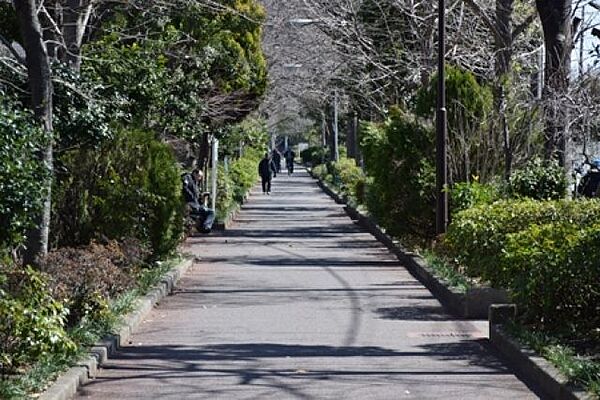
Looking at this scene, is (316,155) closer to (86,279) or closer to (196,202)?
(196,202)

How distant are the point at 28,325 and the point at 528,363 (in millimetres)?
4389

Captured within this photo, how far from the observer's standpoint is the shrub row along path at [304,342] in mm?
10758

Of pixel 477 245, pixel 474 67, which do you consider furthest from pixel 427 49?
pixel 477 245

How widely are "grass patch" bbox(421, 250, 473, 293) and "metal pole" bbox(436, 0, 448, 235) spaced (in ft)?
2.39

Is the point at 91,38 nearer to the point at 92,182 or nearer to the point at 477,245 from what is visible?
the point at 92,182

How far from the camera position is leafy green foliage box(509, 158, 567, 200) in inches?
838

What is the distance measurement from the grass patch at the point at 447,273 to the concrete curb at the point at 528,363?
2936 millimetres

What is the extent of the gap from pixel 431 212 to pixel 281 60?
22.9 meters

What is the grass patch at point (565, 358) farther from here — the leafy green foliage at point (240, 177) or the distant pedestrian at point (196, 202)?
the leafy green foliage at point (240, 177)

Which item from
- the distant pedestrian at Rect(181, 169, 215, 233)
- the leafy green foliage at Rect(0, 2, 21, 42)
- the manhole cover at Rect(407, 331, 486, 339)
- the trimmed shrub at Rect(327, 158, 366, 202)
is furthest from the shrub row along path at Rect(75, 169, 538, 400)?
the trimmed shrub at Rect(327, 158, 366, 202)

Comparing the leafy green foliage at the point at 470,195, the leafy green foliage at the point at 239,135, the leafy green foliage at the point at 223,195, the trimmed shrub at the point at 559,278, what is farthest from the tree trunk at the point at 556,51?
the leafy green foliage at the point at 223,195

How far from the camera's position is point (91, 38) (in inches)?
977

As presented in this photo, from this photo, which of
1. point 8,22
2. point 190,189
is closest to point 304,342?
point 8,22

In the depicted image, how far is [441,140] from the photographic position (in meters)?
22.4
